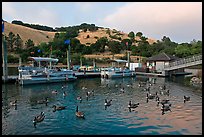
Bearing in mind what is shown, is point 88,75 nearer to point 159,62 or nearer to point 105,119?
point 159,62

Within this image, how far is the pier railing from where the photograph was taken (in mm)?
65562

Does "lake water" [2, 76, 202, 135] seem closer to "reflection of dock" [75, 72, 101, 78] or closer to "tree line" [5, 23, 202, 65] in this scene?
"reflection of dock" [75, 72, 101, 78]

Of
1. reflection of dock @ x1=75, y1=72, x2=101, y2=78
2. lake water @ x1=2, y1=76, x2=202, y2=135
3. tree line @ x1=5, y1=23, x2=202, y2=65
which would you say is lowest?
lake water @ x1=2, y1=76, x2=202, y2=135

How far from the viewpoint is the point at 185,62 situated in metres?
68.7

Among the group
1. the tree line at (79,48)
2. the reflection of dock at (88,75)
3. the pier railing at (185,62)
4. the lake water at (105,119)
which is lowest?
the lake water at (105,119)

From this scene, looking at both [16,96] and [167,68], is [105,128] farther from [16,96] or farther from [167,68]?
[167,68]

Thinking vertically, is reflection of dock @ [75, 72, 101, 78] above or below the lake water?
above

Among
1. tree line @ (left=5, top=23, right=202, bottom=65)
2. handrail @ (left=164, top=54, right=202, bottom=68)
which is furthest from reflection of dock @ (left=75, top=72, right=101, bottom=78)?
tree line @ (left=5, top=23, right=202, bottom=65)

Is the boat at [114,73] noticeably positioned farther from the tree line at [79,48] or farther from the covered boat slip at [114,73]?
the tree line at [79,48]

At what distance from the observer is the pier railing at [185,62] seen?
65562 millimetres

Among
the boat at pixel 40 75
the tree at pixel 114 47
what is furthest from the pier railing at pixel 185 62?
the tree at pixel 114 47

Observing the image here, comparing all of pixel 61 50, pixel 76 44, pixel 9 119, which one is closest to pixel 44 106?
pixel 9 119

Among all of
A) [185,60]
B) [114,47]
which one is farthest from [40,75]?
[114,47]

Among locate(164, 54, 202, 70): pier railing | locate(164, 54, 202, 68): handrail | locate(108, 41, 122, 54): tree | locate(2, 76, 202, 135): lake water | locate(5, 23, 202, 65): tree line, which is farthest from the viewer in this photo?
locate(108, 41, 122, 54): tree
